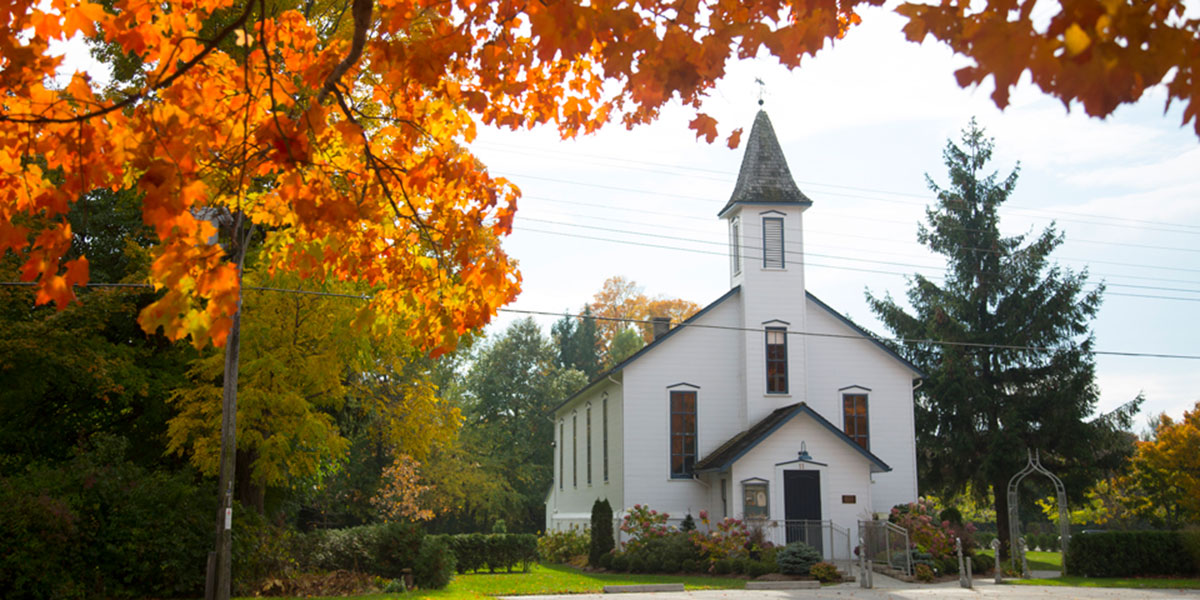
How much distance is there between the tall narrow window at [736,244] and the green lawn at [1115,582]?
12.6 m

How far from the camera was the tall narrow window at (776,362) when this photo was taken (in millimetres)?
30469

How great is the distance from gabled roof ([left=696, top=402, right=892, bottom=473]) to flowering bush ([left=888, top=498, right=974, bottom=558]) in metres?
1.68

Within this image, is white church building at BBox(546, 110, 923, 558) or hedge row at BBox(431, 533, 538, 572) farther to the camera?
hedge row at BBox(431, 533, 538, 572)

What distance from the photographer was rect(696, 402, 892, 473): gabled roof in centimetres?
2738

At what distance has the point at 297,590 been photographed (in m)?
19.0

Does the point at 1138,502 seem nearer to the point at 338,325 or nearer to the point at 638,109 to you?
the point at 338,325

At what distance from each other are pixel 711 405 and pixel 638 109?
24451mm

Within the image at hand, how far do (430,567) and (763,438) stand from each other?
10.7m

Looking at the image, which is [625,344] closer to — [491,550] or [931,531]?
[491,550]

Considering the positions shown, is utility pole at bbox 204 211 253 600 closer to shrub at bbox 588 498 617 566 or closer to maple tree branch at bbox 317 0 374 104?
maple tree branch at bbox 317 0 374 104

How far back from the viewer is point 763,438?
27.4 meters

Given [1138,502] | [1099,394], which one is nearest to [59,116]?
[1099,394]

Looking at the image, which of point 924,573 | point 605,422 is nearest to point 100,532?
point 924,573

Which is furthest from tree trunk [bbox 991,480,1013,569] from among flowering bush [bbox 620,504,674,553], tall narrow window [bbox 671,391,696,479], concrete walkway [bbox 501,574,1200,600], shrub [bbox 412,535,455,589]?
shrub [bbox 412,535,455,589]
